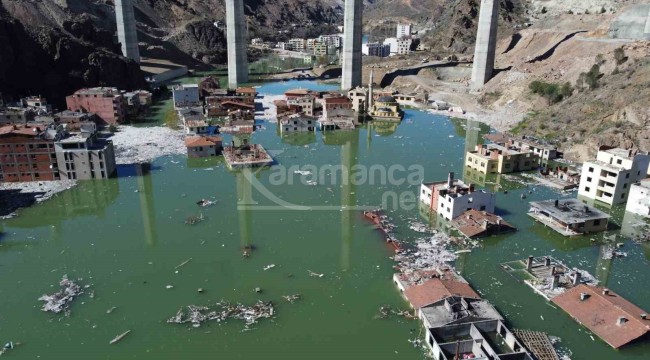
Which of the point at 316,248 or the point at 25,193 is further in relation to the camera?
the point at 25,193

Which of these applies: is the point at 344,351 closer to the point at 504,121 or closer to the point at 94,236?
the point at 94,236

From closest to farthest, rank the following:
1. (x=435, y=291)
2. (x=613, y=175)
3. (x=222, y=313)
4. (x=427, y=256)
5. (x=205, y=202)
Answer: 1. (x=222, y=313)
2. (x=435, y=291)
3. (x=427, y=256)
4. (x=613, y=175)
5. (x=205, y=202)

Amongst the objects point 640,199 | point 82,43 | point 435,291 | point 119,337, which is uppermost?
point 82,43

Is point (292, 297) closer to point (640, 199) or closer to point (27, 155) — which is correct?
point (640, 199)

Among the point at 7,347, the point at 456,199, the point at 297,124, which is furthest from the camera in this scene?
the point at 297,124

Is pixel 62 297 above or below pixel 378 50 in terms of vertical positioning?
below

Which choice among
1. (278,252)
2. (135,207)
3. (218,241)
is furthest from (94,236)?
(278,252)

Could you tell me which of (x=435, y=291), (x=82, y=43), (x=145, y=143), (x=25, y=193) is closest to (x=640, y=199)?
(x=435, y=291)
